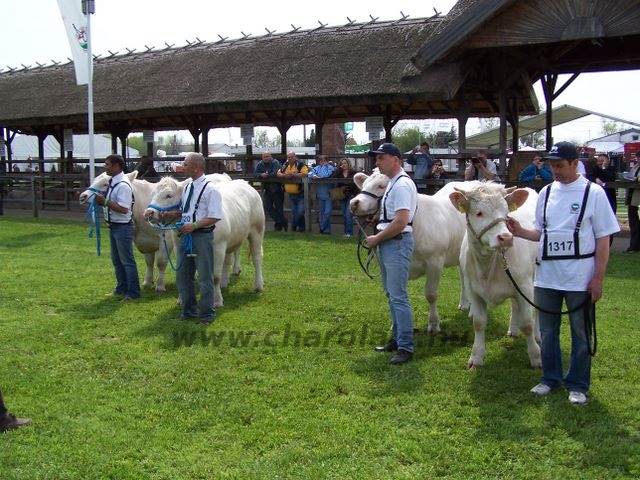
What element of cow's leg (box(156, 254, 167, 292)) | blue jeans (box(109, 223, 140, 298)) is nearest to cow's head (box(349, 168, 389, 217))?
blue jeans (box(109, 223, 140, 298))

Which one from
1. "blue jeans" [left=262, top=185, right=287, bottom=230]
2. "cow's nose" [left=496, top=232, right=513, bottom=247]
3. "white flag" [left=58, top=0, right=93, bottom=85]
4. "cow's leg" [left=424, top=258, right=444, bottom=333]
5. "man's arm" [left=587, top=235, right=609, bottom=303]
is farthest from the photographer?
"white flag" [left=58, top=0, right=93, bottom=85]

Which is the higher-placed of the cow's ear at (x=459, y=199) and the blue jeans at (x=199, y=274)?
the cow's ear at (x=459, y=199)

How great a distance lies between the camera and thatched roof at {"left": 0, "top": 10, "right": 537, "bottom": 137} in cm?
1683

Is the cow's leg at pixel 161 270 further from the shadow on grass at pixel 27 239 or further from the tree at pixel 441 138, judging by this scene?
the tree at pixel 441 138

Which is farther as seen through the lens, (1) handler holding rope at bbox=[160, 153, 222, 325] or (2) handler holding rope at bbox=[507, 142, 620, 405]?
(1) handler holding rope at bbox=[160, 153, 222, 325]

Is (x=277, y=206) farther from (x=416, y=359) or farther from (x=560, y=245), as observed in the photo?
(x=560, y=245)

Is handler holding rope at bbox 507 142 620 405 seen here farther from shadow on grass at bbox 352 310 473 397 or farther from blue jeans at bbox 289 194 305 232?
blue jeans at bbox 289 194 305 232

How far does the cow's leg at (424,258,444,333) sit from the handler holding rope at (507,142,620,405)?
206 cm

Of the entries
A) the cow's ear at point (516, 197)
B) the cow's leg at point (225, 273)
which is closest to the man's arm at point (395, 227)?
the cow's ear at point (516, 197)

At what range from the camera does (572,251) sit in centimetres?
510

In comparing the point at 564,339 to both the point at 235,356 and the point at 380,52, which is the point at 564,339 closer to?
the point at 235,356

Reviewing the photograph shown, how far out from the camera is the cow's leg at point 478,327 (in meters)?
6.23

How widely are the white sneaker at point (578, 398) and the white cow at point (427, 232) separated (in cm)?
241

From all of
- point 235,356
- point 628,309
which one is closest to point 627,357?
point 628,309
